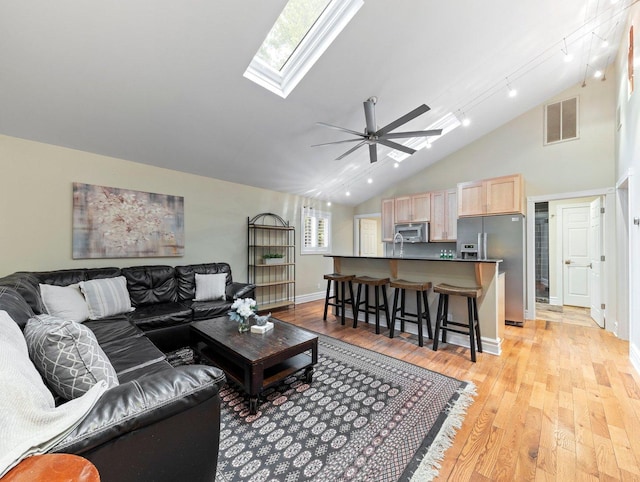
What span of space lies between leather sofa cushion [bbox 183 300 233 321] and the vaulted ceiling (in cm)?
204

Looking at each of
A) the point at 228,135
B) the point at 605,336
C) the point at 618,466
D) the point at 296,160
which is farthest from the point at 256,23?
the point at 605,336

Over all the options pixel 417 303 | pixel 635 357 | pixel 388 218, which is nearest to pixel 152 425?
pixel 417 303

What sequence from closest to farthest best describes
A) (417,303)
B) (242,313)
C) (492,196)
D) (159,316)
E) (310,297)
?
(242,313) → (159,316) → (417,303) → (492,196) → (310,297)

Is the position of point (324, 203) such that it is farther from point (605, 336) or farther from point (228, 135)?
point (605, 336)

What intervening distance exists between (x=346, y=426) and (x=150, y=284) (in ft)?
9.90

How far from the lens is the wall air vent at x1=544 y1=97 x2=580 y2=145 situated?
13.3ft

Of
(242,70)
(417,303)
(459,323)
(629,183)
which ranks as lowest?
(459,323)

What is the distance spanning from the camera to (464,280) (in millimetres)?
3123

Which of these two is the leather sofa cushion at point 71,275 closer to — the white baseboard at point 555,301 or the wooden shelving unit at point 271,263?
the wooden shelving unit at point 271,263

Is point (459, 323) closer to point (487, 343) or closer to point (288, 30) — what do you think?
point (487, 343)

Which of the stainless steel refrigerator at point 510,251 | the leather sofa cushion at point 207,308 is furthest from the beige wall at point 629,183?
the leather sofa cushion at point 207,308

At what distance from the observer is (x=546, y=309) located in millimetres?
4930

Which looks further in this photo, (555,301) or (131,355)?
(555,301)

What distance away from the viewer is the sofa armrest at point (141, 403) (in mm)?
772
